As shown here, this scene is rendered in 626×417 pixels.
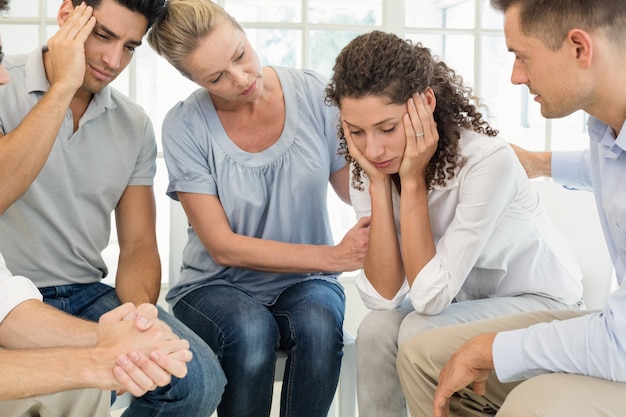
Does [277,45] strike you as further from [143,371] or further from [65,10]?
[143,371]

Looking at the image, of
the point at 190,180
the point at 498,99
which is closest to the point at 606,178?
the point at 190,180

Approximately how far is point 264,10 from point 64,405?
6.74ft

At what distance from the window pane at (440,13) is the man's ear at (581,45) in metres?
1.91

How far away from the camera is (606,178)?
1.69 metres

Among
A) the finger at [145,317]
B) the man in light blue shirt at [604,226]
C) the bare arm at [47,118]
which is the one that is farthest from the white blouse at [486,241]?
the bare arm at [47,118]

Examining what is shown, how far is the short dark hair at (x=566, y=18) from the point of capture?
156 centimetres

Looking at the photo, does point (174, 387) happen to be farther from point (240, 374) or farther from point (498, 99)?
point (498, 99)

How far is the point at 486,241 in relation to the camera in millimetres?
2037

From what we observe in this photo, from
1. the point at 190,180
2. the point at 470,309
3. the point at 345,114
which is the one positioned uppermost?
the point at 345,114

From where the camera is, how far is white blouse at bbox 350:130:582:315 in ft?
6.52

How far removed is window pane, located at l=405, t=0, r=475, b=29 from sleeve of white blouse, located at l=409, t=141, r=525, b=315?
159cm

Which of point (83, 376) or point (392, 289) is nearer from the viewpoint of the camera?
point (83, 376)

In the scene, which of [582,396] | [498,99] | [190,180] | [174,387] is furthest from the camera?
[498,99]

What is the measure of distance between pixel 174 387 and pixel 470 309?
2.46ft
